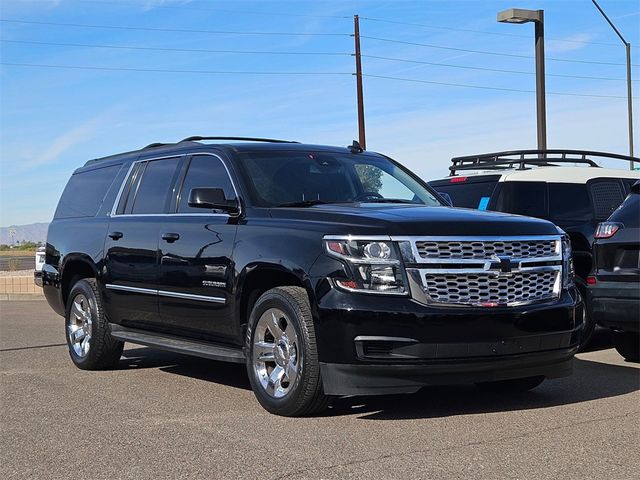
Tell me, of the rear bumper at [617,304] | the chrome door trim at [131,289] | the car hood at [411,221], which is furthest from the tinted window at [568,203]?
the chrome door trim at [131,289]

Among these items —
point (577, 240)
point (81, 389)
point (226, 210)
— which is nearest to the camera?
point (226, 210)

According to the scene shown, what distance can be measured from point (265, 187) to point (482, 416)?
237 cm

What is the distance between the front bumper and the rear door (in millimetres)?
2348

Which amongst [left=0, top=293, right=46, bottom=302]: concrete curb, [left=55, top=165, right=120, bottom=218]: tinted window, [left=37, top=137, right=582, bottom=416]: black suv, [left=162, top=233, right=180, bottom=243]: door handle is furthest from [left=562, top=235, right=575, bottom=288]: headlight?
[left=0, top=293, right=46, bottom=302]: concrete curb

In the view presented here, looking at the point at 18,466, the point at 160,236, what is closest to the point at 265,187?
the point at 160,236

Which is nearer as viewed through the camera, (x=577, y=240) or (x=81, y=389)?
(x=81, y=389)

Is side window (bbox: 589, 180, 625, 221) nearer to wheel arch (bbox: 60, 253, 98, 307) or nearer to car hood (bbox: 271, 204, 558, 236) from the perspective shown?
car hood (bbox: 271, 204, 558, 236)

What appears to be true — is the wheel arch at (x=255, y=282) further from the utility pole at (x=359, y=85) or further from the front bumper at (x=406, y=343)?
the utility pole at (x=359, y=85)

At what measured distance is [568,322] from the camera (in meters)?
6.26

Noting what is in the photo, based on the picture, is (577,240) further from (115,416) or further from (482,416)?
(115,416)

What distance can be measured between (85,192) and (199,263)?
9.67ft

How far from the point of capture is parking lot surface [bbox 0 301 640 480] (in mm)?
4793

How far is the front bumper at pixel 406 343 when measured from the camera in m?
5.63

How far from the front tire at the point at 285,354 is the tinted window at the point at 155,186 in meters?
1.96
